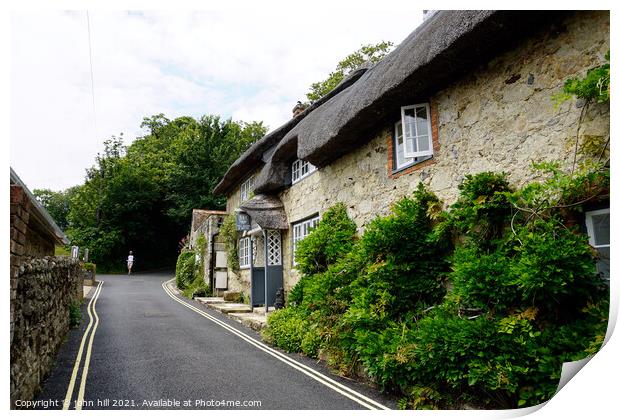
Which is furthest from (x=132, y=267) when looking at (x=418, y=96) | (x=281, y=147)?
(x=418, y=96)

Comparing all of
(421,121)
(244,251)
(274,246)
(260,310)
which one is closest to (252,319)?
(260,310)

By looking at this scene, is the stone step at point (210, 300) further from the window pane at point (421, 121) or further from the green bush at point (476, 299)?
the window pane at point (421, 121)

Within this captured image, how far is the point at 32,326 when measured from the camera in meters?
4.23

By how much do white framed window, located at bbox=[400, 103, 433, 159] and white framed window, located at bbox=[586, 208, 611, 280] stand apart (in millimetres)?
2353

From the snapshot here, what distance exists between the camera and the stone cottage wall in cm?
376

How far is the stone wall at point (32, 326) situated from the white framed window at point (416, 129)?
4.73 metres

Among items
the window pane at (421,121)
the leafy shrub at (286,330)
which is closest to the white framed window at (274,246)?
the leafy shrub at (286,330)

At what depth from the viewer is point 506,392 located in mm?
3572

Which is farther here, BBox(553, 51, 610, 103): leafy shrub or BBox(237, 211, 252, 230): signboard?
BBox(237, 211, 252, 230): signboard

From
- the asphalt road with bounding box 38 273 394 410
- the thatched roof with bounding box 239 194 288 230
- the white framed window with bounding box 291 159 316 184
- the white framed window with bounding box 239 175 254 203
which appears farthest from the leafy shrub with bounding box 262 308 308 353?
the white framed window with bounding box 239 175 254 203

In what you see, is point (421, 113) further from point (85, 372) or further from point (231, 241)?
point (231, 241)

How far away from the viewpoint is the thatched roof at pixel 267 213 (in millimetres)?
10234

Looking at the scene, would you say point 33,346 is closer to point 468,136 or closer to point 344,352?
point 344,352

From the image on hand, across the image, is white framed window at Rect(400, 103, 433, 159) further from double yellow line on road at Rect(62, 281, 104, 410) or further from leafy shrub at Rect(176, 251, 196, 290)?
leafy shrub at Rect(176, 251, 196, 290)
